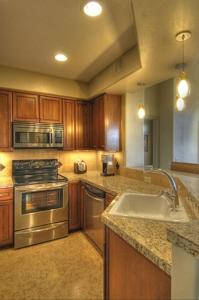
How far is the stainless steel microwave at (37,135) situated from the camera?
2.90 m

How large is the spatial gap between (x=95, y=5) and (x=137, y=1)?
0.57 meters

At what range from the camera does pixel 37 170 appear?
332cm

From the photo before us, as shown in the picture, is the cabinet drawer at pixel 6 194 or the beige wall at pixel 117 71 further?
the cabinet drawer at pixel 6 194

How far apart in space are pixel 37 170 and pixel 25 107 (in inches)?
43.4

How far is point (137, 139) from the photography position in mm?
3221

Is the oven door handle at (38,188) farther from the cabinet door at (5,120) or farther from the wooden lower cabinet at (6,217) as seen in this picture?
the cabinet door at (5,120)

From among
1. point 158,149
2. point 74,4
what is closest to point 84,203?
point 158,149

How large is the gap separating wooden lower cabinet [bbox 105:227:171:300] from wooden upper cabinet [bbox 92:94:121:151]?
6.21 ft

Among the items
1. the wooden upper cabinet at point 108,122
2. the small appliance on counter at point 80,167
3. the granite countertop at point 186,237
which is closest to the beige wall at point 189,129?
the wooden upper cabinet at point 108,122

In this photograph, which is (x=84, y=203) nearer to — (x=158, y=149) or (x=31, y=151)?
(x=31, y=151)

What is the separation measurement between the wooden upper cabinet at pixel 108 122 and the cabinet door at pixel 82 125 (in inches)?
12.6

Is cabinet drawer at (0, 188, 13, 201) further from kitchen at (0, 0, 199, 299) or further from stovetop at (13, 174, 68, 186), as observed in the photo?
stovetop at (13, 174, 68, 186)

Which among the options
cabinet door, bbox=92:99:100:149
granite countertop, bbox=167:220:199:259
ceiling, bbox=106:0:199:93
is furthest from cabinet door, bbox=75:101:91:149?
granite countertop, bbox=167:220:199:259

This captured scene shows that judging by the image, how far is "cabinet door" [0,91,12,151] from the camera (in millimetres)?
2844
